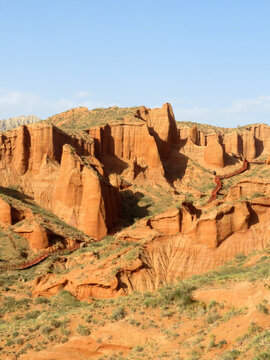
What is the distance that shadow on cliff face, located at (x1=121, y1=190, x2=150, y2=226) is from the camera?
51.6 metres

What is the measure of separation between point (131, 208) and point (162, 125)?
60.2 feet

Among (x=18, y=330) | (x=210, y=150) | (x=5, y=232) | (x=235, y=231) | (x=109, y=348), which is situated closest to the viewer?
(x=109, y=348)

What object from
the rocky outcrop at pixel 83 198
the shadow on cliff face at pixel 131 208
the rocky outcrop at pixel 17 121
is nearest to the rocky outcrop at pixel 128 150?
the shadow on cliff face at pixel 131 208

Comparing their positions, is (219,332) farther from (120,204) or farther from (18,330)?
(120,204)

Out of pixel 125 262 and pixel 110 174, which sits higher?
pixel 110 174

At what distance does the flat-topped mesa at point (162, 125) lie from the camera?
67.6 m

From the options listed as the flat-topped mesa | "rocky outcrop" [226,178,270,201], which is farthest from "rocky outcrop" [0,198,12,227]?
the flat-topped mesa

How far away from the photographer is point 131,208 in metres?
54.6

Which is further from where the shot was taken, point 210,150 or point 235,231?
point 210,150

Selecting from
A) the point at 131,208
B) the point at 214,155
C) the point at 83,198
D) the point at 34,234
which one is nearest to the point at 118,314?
the point at 34,234

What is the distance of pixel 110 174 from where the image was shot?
58.3 metres

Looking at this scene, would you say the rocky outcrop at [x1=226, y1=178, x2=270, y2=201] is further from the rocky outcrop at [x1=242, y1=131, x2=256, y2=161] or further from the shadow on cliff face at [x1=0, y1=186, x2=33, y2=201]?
the rocky outcrop at [x1=242, y1=131, x2=256, y2=161]

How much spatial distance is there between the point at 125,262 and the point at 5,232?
18669mm

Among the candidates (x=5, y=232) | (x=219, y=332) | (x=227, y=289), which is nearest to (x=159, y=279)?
(x=227, y=289)
